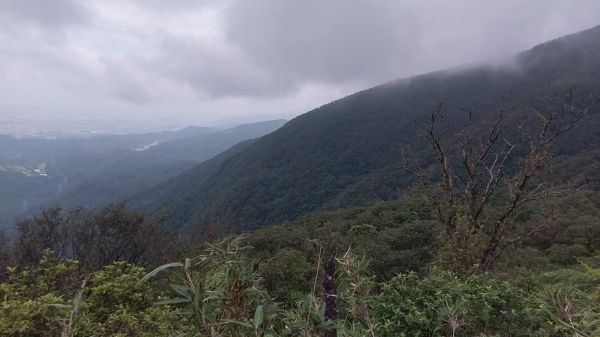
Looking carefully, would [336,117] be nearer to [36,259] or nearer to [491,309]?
[36,259]

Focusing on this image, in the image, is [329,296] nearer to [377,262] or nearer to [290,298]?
[290,298]

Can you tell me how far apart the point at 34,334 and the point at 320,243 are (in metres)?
4.19

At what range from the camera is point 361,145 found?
433ft

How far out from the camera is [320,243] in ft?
4.17

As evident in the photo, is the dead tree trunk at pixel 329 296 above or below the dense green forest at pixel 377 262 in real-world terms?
above

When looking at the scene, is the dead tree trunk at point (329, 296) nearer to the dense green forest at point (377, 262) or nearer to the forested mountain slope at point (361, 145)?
Result: the dense green forest at point (377, 262)

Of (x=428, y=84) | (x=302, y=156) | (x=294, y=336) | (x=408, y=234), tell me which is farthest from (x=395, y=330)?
(x=428, y=84)

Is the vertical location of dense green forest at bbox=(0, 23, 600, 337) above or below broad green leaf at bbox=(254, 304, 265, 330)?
below

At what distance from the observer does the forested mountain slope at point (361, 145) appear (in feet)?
295

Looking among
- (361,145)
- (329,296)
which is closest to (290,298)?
(329,296)

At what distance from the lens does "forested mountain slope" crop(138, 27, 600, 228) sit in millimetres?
90000

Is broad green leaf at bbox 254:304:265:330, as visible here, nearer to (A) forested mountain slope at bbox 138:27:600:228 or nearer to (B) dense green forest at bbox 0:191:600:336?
(B) dense green forest at bbox 0:191:600:336

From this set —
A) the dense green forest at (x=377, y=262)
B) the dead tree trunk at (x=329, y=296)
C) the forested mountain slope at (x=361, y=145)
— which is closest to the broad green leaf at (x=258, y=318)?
the dense green forest at (x=377, y=262)

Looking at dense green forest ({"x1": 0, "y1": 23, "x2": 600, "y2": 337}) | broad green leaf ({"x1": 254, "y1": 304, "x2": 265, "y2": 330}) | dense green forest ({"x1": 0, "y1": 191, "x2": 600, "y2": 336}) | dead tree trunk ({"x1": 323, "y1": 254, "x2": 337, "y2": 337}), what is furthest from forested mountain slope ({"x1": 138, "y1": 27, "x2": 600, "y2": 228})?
broad green leaf ({"x1": 254, "y1": 304, "x2": 265, "y2": 330})
